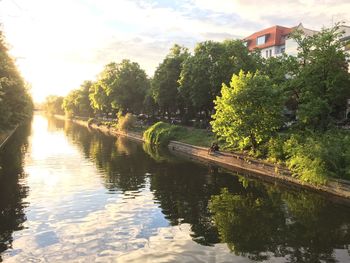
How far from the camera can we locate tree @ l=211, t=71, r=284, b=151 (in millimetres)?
41719

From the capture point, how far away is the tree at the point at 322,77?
3938 centimetres

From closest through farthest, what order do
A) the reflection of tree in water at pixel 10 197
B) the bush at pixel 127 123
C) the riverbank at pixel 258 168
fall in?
the reflection of tree in water at pixel 10 197
the riverbank at pixel 258 168
the bush at pixel 127 123

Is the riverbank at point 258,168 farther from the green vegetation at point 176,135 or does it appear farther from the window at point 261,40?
the window at point 261,40

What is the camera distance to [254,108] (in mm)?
42438

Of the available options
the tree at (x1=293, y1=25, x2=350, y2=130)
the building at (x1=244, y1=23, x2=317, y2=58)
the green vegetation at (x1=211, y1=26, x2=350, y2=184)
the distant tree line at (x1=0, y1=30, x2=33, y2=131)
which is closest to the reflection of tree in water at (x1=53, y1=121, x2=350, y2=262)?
the green vegetation at (x1=211, y1=26, x2=350, y2=184)

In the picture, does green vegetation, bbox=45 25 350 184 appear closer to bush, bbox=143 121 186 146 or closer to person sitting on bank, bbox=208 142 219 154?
bush, bbox=143 121 186 146

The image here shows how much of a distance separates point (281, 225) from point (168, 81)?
5625cm

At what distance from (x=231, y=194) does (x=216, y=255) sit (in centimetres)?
1332

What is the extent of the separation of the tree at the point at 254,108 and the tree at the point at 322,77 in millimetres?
2591

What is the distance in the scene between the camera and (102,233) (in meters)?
22.6

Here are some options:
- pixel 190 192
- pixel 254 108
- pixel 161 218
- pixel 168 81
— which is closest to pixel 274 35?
pixel 168 81

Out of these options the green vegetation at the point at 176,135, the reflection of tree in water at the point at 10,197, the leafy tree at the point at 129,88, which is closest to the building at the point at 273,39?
the leafy tree at the point at 129,88

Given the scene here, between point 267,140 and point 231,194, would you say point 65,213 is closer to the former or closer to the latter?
point 231,194

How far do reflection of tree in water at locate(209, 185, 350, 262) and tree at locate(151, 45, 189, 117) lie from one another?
46938 millimetres
